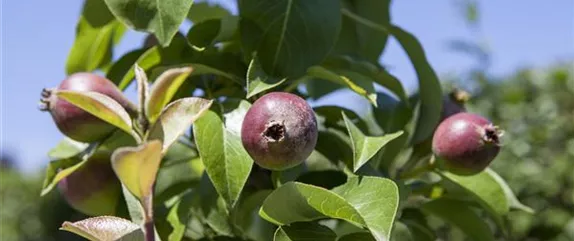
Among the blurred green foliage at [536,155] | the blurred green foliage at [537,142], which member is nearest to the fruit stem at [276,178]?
the blurred green foliage at [537,142]

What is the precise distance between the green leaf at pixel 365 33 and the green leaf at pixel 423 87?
0.08 meters

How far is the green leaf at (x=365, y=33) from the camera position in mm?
1151

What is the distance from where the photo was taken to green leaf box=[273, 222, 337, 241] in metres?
0.74

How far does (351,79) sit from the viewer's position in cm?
90

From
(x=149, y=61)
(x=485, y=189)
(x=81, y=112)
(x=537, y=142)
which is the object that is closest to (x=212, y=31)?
(x=149, y=61)

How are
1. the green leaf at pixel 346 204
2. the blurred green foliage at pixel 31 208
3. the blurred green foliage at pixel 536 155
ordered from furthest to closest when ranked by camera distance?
the blurred green foliage at pixel 31 208, the blurred green foliage at pixel 536 155, the green leaf at pixel 346 204

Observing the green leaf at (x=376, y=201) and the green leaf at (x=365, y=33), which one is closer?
the green leaf at (x=376, y=201)

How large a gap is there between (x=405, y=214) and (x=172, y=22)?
0.43 m

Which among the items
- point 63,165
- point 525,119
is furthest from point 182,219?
point 525,119

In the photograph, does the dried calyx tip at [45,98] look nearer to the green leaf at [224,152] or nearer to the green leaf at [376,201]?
the green leaf at [224,152]

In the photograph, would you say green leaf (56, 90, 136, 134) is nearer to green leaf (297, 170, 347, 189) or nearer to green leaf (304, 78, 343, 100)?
green leaf (297, 170, 347, 189)

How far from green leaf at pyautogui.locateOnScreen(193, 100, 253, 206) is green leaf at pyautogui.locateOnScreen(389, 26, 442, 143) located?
0.28m

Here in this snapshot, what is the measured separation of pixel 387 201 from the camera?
2.30ft

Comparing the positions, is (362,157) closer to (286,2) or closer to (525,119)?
(286,2)
